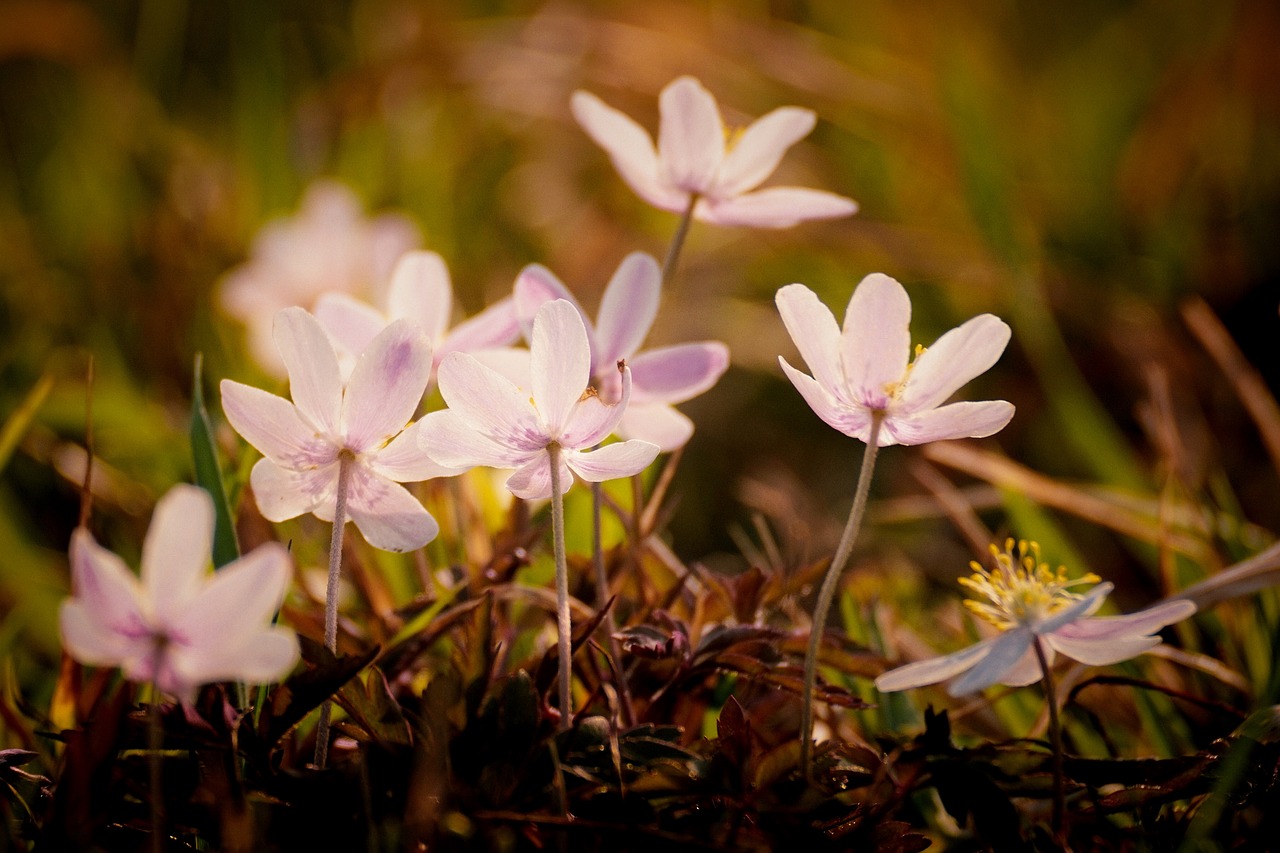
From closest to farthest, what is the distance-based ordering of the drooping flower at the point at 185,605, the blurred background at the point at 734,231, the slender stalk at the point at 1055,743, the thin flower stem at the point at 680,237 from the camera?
the drooping flower at the point at 185,605
the slender stalk at the point at 1055,743
the thin flower stem at the point at 680,237
the blurred background at the point at 734,231

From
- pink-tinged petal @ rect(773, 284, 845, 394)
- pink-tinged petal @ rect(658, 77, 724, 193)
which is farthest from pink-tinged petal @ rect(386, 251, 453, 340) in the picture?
pink-tinged petal @ rect(773, 284, 845, 394)

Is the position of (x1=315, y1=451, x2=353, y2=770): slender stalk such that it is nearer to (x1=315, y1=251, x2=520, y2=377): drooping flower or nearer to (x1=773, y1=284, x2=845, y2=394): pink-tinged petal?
(x1=315, y1=251, x2=520, y2=377): drooping flower

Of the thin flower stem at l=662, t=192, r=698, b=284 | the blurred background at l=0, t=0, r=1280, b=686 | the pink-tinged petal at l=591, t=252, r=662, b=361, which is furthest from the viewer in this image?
the blurred background at l=0, t=0, r=1280, b=686

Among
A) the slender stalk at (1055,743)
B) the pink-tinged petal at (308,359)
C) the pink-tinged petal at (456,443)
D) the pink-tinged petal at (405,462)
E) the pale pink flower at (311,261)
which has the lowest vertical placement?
the slender stalk at (1055,743)

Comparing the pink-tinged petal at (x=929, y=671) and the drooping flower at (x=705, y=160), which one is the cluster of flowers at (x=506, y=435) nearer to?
the pink-tinged petal at (x=929, y=671)

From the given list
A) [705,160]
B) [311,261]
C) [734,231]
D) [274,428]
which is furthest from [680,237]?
[734,231]

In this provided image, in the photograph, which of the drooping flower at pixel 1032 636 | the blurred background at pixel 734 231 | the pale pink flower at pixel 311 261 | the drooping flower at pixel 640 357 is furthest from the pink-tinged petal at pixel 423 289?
the pale pink flower at pixel 311 261
